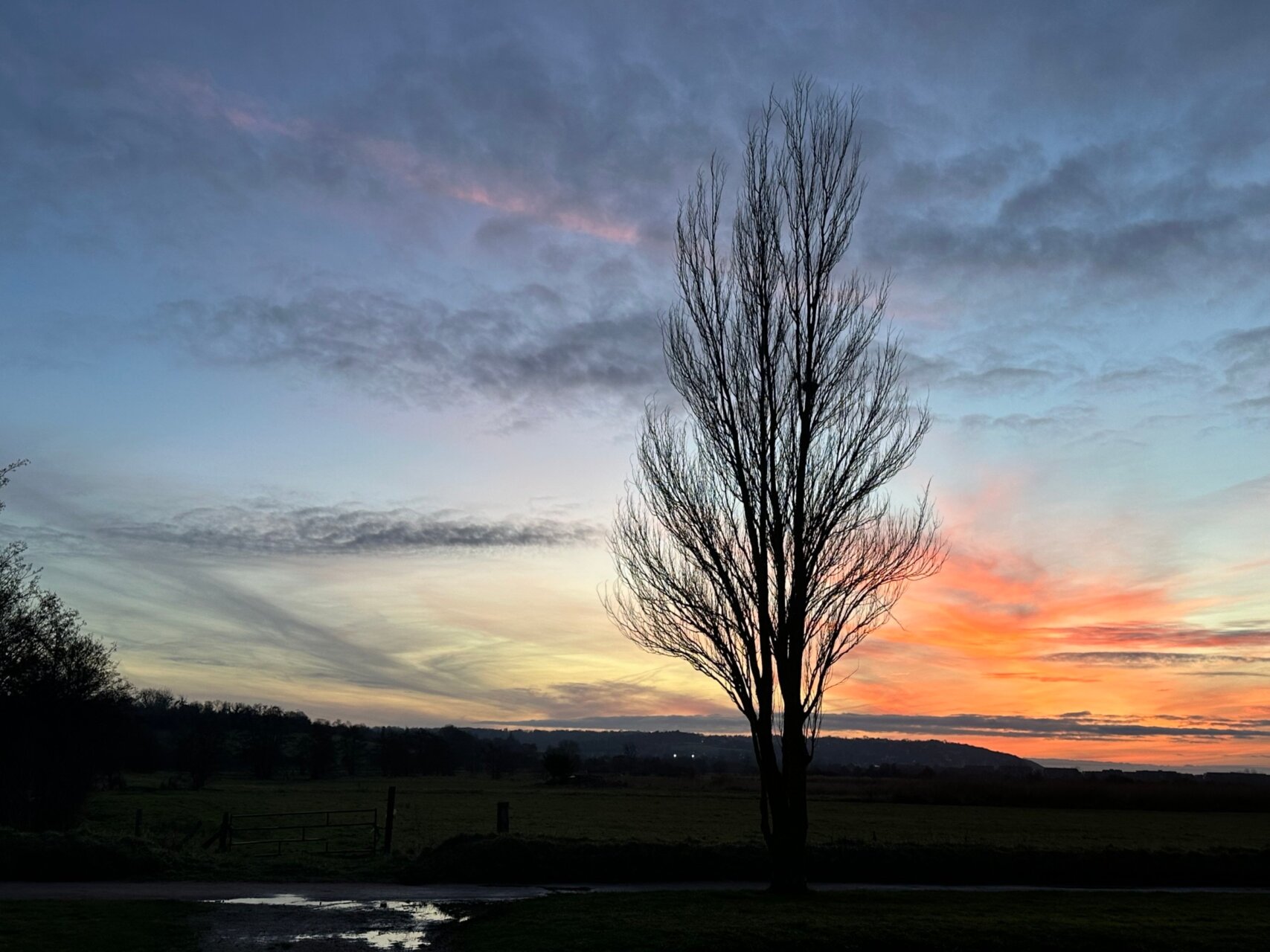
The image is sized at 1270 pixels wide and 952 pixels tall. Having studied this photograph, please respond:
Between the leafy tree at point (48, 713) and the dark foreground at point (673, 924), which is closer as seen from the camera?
the dark foreground at point (673, 924)

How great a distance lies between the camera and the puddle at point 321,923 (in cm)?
1205

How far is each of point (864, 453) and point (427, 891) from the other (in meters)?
11.7

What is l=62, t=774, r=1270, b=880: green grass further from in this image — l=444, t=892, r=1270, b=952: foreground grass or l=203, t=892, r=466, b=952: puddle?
l=444, t=892, r=1270, b=952: foreground grass

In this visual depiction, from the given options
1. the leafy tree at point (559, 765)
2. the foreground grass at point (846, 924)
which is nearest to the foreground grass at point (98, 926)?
the foreground grass at point (846, 924)

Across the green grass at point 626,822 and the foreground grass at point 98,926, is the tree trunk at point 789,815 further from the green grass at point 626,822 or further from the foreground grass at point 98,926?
the foreground grass at point 98,926

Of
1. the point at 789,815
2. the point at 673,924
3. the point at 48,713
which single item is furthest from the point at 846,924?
the point at 48,713

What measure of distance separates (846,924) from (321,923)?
25.1ft

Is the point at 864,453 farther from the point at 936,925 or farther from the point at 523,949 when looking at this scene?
the point at 523,949

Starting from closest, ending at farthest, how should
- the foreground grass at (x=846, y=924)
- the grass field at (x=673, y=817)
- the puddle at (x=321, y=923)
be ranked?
1. the foreground grass at (x=846, y=924)
2. the puddle at (x=321, y=923)
3. the grass field at (x=673, y=817)

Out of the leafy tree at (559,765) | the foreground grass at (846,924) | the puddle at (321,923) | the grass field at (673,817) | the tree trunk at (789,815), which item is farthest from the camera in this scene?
the leafy tree at (559,765)

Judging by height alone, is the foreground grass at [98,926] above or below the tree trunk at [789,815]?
below

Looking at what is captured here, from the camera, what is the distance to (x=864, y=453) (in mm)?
16375

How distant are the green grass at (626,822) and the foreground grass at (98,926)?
15.7 feet

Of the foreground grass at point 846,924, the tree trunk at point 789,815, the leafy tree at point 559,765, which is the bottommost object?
the leafy tree at point 559,765
